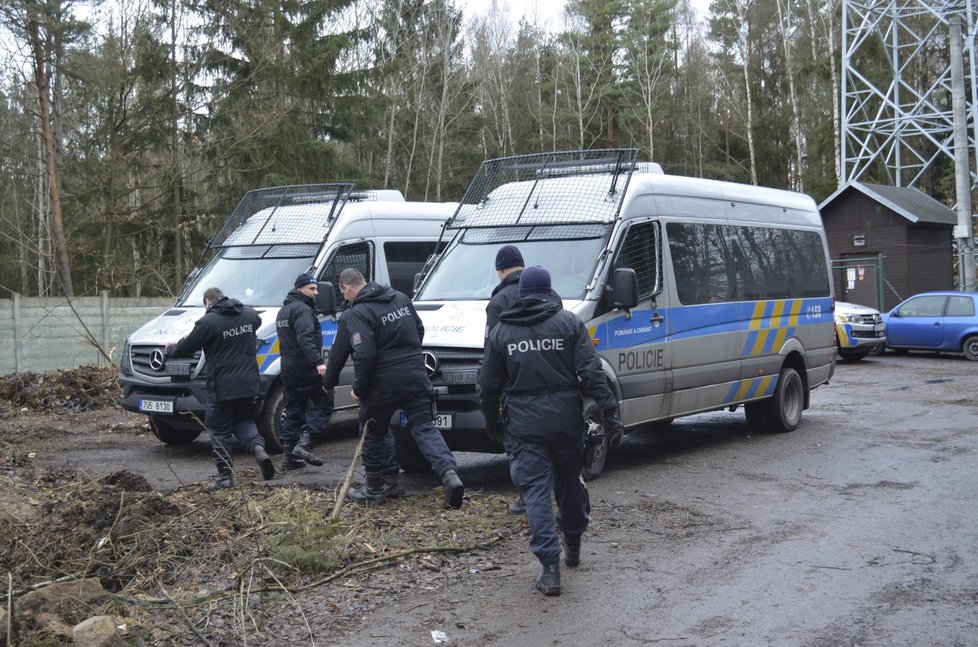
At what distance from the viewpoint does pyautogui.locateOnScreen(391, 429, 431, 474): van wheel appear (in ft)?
30.6

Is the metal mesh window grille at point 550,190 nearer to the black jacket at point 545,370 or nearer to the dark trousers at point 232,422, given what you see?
the dark trousers at point 232,422

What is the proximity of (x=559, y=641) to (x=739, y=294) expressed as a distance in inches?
266

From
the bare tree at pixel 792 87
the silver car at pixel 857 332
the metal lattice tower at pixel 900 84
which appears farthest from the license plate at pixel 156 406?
the bare tree at pixel 792 87

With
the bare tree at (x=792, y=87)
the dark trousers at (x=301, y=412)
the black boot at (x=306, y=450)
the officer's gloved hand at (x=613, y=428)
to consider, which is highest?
the bare tree at (x=792, y=87)

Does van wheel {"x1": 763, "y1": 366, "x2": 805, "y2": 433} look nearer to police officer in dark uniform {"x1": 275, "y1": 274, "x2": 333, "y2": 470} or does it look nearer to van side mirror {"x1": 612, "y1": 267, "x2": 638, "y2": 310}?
van side mirror {"x1": 612, "y1": 267, "x2": 638, "y2": 310}

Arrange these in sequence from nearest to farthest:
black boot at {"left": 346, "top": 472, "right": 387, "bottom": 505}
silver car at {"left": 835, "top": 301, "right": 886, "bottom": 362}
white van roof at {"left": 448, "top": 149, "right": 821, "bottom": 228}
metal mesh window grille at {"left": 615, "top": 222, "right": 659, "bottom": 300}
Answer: black boot at {"left": 346, "top": 472, "right": 387, "bottom": 505} < metal mesh window grille at {"left": 615, "top": 222, "right": 659, "bottom": 300} < white van roof at {"left": 448, "top": 149, "right": 821, "bottom": 228} < silver car at {"left": 835, "top": 301, "right": 886, "bottom": 362}

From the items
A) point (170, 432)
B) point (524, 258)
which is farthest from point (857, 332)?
point (170, 432)

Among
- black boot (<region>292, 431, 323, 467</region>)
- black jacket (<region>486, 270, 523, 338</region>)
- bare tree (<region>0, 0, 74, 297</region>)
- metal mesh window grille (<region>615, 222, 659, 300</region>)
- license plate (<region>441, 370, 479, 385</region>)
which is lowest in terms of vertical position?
black boot (<region>292, 431, 323, 467</region>)

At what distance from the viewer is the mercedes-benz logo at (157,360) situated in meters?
10.8

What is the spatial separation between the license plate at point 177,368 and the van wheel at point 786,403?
21.2 feet

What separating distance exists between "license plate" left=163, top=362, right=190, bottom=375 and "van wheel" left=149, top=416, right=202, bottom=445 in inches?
40.8

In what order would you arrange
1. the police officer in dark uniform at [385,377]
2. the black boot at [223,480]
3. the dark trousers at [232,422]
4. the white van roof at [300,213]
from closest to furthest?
the police officer in dark uniform at [385,377] → the black boot at [223,480] → the dark trousers at [232,422] → the white van roof at [300,213]

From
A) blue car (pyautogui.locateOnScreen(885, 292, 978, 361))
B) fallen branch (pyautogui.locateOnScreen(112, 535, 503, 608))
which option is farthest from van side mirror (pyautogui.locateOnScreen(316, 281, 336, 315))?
blue car (pyautogui.locateOnScreen(885, 292, 978, 361))

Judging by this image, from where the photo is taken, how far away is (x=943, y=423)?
12375 millimetres
